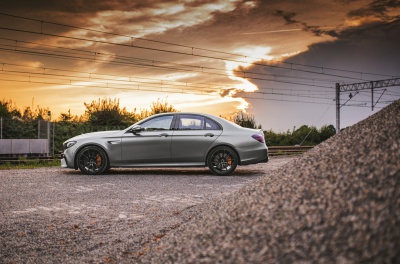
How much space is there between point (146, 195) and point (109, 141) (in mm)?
Result: 3725

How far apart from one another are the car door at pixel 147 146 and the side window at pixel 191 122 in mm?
369

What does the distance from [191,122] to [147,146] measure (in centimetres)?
131

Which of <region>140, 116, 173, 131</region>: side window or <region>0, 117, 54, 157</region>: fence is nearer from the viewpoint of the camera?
<region>140, 116, 173, 131</region>: side window

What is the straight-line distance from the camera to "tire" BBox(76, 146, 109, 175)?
426 inches

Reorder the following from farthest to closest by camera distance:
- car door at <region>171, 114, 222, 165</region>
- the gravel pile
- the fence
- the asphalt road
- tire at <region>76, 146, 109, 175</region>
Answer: the fence
tire at <region>76, 146, 109, 175</region>
car door at <region>171, 114, 222, 165</region>
the asphalt road
the gravel pile

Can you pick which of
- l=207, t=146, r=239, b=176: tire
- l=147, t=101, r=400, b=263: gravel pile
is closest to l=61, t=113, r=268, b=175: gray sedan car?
l=207, t=146, r=239, b=176: tire

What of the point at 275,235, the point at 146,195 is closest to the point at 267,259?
the point at 275,235

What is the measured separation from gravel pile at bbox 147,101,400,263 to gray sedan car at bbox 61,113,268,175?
651cm

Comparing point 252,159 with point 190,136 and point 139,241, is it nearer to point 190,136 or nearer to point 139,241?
point 190,136

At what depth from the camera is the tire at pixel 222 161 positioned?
35.0ft

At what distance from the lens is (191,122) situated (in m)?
10.8

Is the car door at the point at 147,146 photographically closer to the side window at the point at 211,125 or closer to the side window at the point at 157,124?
the side window at the point at 157,124

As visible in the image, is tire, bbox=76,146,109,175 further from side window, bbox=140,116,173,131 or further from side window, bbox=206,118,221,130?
side window, bbox=206,118,221,130

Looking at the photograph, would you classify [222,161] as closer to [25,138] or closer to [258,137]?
[258,137]
